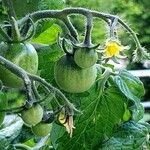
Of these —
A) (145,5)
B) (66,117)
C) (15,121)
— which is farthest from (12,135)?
(145,5)

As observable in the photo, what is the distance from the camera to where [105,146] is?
1.01 meters

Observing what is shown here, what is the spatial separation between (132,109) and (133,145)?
0.07 metres

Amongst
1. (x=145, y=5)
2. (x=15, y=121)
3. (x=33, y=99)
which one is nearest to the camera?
(x=33, y=99)

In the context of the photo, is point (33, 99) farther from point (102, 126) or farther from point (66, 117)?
point (102, 126)

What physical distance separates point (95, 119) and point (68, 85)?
228 mm

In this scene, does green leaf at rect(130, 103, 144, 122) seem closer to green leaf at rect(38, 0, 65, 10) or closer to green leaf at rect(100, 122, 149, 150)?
green leaf at rect(100, 122, 149, 150)

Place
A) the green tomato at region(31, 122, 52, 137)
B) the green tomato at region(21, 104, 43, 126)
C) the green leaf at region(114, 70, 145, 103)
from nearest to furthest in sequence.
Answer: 1. the green tomato at region(21, 104, 43, 126)
2. the green tomato at region(31, 122, 52, 137)
3. the green leaf at region(114, 70, 145, 103)

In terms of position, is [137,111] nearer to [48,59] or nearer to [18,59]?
[48,59]

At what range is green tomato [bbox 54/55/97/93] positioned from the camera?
78 centimetres

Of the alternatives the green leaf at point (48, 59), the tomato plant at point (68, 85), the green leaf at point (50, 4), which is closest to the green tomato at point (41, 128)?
the tomato plant at point (68, 85)

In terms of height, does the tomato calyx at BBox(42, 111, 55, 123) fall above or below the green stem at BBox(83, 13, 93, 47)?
below

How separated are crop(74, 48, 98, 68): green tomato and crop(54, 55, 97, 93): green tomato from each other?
0.08 ft

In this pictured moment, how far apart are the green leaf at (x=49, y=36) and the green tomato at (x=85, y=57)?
0.96ft

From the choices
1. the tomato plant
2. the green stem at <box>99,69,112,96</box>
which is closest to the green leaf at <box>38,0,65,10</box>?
the tomato plant
